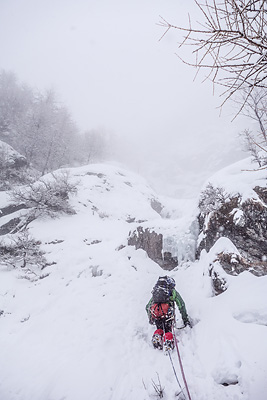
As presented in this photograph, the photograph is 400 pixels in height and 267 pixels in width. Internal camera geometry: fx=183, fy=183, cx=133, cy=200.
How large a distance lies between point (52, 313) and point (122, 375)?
3.08 meters

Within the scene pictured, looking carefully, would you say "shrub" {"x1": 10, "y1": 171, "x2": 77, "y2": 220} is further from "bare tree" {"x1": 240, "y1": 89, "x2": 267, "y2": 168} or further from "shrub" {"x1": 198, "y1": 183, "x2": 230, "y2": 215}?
"bare tree" {"x1": 240, "y1": 89, "x2": 267, "y2": 168}

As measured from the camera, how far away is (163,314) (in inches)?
140

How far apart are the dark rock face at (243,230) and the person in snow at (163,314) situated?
1618 mm

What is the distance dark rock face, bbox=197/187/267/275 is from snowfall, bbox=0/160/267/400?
33 centimetres

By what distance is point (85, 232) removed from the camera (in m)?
10.6

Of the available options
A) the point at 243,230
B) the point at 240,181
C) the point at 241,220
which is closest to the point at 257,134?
the point at 240,181

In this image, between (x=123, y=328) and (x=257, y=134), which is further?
(x=257, y=134)

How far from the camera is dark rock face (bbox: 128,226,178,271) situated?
6773 millimetres

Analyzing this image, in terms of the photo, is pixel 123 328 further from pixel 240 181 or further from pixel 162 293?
pixel 240 181

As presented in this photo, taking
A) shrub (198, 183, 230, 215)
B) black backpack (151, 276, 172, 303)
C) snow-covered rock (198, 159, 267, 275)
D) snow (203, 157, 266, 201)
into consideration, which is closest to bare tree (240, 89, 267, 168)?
snow (203, 157, 266, 201)

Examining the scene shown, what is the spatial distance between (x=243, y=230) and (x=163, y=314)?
10.2ft

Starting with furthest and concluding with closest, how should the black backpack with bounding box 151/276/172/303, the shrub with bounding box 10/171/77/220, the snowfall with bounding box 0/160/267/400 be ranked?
the shrub with bounding box 10/171/77/220, the black backpack with bounding box 151/276/172/303, the snowfall with bounding box 0/160/267/400

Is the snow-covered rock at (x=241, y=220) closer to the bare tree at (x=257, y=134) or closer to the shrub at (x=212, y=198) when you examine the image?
the shrub at (x=212, y=198)

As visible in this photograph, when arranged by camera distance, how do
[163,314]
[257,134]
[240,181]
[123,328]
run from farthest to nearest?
[240,181], [257,134], [123,328], [163,314]
